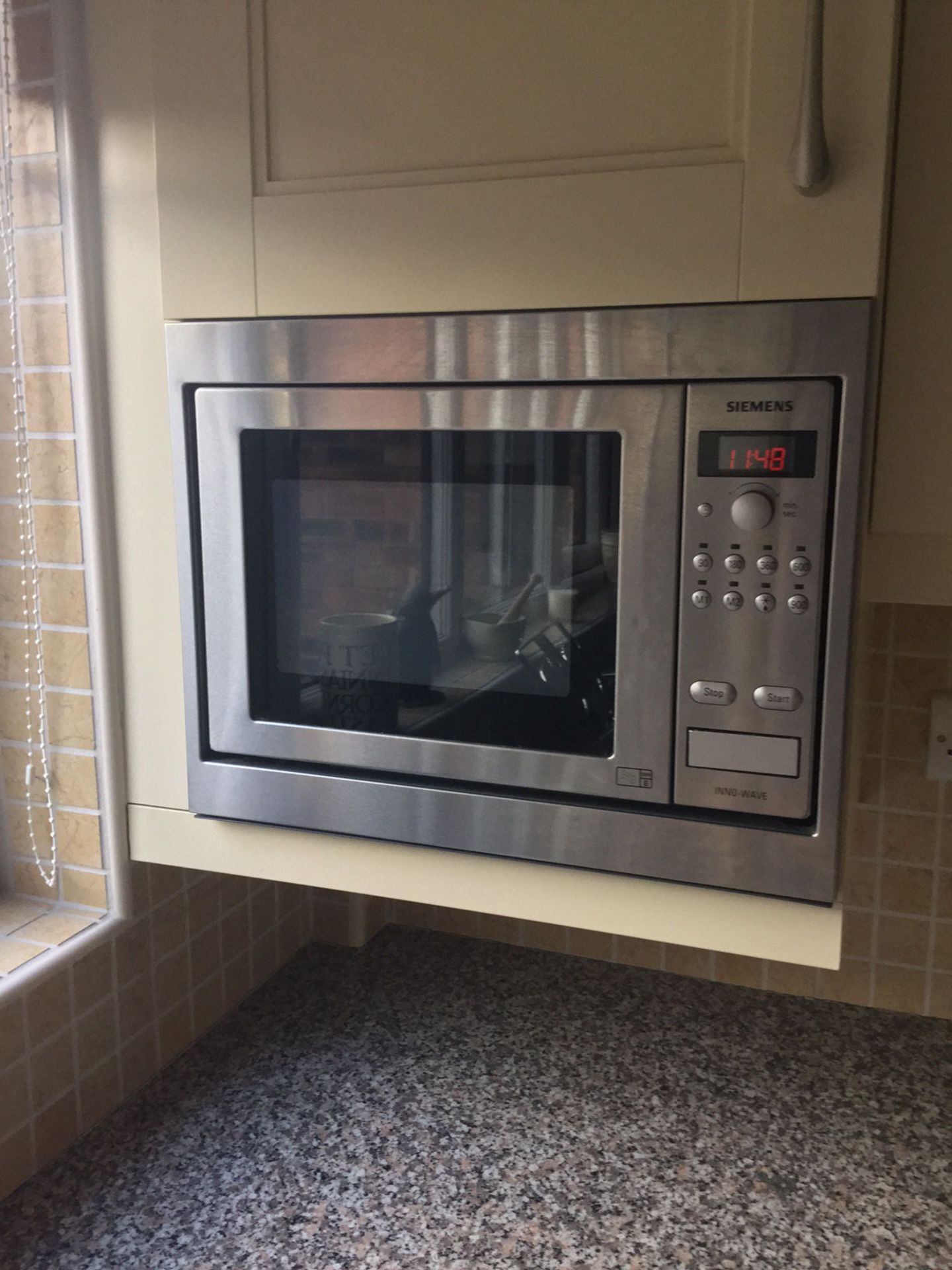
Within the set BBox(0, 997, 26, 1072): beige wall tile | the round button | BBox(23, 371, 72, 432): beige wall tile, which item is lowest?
BBox(0, 997, 26, 1072): beige wall tile

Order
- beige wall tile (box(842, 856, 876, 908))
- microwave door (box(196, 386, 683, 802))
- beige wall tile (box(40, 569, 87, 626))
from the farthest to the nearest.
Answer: beige wall tile (box(842, 856, 876, 908)), beige wall tile (box(40, 569, 87, 626)), microwave door (box(196, 386, 683, 802))

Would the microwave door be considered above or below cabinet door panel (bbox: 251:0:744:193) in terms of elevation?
below

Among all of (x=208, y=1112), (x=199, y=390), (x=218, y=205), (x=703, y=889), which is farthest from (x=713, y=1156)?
(x=218, y=205)

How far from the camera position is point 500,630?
0.90 meters

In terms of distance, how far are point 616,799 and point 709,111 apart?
534 millimetres

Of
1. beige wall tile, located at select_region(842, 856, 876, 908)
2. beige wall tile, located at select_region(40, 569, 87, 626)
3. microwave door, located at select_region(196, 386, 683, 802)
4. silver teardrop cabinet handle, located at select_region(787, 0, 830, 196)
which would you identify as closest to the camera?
silver teardrop cabinet handle, located at select_region(787, 0, 830, 196)

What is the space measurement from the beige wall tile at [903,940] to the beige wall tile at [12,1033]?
948 millimetres

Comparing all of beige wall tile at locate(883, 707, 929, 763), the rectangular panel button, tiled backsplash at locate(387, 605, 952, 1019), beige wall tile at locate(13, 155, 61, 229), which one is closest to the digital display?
the rectangular panel button

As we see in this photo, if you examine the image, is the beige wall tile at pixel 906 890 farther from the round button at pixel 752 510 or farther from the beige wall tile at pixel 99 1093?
→ the beige wall tile at pixel 99 1093

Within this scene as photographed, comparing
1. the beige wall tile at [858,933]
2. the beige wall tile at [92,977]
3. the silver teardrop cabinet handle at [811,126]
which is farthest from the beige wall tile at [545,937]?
the silver teardrop cabinet handle at [811,126]

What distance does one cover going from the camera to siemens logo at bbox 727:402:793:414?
787 millimetres

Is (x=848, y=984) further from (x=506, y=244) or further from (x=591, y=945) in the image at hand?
(x=506, y=244)

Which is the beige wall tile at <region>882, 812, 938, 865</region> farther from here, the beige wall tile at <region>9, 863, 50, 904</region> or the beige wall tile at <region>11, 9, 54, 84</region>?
the beige wall tile at <region>11, 9, 54, 84</region>

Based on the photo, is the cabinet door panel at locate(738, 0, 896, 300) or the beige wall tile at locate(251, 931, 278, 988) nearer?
the cabinet door panel at locate(738, 0, 896, 300)
